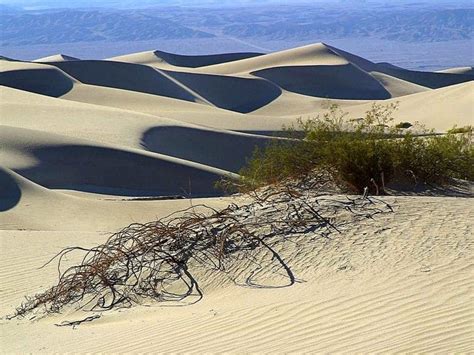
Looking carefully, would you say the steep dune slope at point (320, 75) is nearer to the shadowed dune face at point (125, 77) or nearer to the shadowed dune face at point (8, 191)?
the shadowed dune face at point (125, 77)

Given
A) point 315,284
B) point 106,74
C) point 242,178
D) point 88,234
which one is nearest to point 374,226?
point 315,284

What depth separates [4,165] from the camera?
21734 mm

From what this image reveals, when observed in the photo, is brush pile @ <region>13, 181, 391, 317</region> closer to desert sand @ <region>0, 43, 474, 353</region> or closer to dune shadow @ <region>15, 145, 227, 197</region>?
desert sand @ <region>0, 43, 474, 353</region>

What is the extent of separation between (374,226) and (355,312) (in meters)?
3.00

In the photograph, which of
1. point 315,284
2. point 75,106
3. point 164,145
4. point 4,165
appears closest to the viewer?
point 315,284

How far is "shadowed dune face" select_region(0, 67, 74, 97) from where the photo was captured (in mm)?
53550

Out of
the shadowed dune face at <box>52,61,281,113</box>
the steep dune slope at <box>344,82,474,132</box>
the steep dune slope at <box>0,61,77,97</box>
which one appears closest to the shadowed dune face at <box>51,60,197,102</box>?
the shadowed dune face at <box>52,61,281,113</box>

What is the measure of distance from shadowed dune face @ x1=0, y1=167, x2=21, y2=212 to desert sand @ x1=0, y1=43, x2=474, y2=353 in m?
0.04

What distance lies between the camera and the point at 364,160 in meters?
15.4

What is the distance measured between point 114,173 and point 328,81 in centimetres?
5212

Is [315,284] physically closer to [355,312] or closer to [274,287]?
[274,287]

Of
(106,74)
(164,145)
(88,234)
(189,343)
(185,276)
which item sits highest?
(189,343)

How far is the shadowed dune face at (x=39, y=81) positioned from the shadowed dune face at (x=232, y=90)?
12.9m

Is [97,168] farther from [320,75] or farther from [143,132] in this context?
[320,75]
